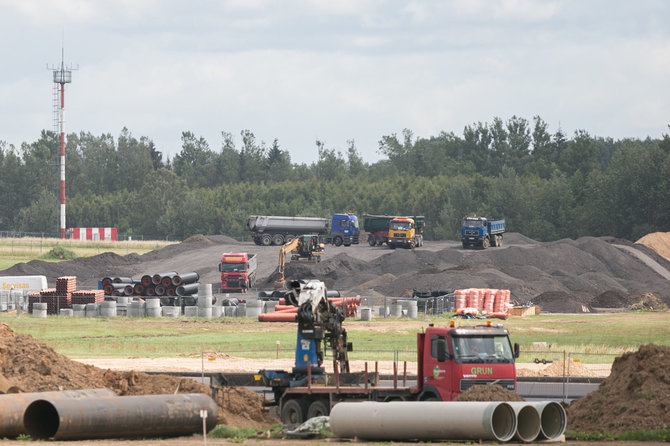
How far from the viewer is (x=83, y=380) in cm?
2892

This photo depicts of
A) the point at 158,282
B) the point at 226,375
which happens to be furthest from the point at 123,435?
the point at 158,282

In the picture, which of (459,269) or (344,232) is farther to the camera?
(344,232)

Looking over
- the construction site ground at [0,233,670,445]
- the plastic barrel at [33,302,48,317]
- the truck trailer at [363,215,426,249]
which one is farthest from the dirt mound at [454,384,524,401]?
the truck trailer at [363,215,426,249]

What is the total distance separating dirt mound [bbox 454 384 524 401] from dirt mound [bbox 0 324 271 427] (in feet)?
19.3

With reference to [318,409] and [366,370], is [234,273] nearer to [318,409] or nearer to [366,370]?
[318,409]

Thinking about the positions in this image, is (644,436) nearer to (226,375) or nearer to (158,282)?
(226,375)

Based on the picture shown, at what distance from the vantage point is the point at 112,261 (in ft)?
328

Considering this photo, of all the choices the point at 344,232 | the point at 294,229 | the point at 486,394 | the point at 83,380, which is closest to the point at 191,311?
the point at 83,380

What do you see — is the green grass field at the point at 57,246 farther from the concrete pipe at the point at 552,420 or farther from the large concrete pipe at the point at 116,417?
the concrete pipe at the point at 552,420

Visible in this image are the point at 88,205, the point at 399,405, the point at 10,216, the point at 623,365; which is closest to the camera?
the point at 399,405

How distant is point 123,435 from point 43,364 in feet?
20.9

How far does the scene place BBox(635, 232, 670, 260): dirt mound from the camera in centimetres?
10788

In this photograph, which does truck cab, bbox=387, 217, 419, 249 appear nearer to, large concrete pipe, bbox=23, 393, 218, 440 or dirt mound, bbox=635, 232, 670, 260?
dirt mound, bbox=635, 232, 670, 260

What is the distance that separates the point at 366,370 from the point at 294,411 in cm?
209
